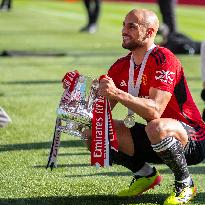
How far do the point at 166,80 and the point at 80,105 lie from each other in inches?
23.1

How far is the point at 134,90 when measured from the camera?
522 centimetres

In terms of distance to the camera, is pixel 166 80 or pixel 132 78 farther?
pixel 132 78

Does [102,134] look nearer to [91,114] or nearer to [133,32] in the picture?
[91,114]

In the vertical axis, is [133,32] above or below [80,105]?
above

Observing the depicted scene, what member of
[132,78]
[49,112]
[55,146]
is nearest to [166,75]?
[132,78]

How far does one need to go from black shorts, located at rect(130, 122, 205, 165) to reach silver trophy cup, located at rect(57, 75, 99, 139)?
1.19 feet

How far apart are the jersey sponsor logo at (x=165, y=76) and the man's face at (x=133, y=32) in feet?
0.79

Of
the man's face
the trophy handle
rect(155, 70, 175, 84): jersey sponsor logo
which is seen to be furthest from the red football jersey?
the trophy handle

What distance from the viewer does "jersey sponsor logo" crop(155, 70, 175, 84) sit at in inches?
198

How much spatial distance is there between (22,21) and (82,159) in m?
15.7

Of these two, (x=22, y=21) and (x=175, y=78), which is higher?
(x=175, y=78)

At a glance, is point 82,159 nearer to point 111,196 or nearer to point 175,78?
point 111,196

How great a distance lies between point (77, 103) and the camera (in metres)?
5.18

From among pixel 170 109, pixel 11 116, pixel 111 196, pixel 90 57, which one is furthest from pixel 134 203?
pixel 90 57
